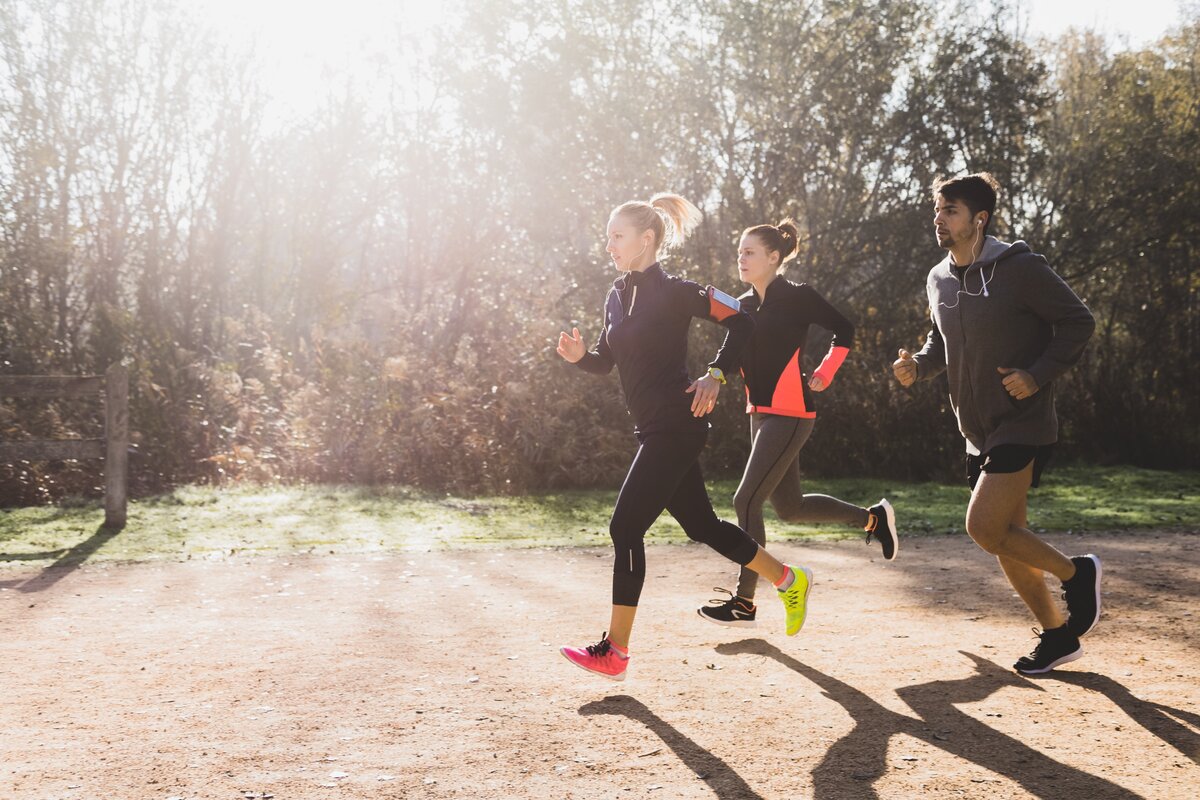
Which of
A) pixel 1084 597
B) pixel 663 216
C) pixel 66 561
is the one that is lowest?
pixel 66 561

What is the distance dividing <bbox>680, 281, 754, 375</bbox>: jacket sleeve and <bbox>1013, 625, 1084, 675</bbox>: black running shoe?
1810 mm

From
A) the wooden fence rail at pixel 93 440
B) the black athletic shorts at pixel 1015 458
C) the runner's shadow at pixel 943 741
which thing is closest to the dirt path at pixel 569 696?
the runner's shadow at pixel 943 741

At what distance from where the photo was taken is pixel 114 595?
7129 mm

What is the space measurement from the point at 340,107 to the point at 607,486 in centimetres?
1120

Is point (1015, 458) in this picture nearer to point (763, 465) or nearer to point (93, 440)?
point (763, 465)

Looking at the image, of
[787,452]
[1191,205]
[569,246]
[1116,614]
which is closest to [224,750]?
[787,452]

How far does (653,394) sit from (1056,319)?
172 centimetres

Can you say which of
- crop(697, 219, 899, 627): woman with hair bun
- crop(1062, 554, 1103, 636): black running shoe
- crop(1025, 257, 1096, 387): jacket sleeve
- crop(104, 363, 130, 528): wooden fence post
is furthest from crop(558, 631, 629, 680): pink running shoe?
crop(104, 363, 130, 528): wooden fence post

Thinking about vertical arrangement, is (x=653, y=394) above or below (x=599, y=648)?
above

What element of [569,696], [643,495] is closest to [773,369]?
[643,495]

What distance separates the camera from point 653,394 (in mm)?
4672

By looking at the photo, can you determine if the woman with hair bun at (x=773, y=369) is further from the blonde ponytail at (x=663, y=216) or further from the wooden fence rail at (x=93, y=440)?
the wooden fence rail at (x=93, y=440)

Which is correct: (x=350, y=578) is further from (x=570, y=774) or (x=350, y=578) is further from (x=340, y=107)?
(x=340, y=107)

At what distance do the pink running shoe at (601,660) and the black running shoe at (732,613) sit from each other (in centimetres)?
109
